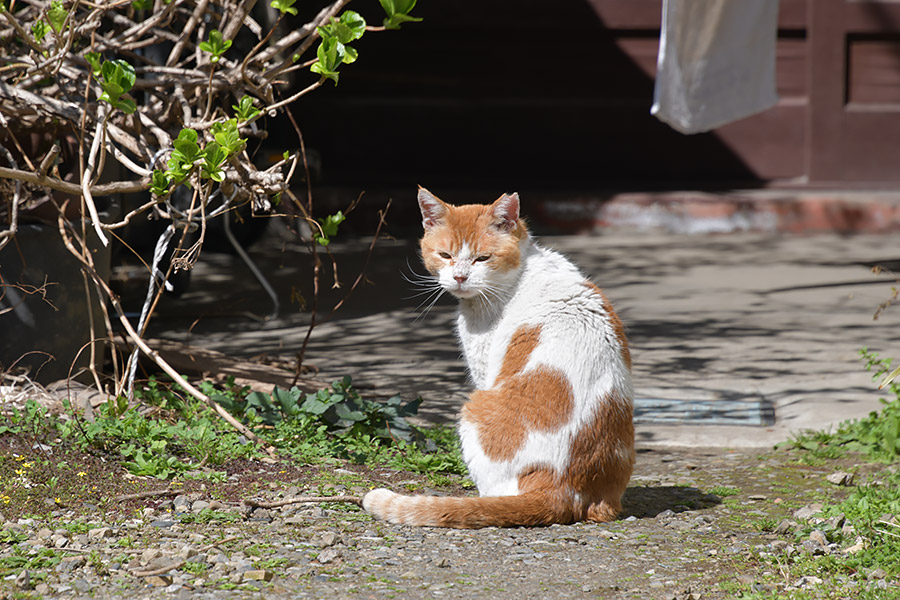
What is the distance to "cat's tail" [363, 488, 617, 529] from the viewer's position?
9.71ft

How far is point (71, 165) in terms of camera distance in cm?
473

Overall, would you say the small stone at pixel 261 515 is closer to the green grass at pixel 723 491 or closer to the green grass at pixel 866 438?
the green grass at pixel 723 491

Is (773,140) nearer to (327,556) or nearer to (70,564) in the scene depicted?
(327,556)

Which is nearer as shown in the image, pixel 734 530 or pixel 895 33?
pixel 734 530

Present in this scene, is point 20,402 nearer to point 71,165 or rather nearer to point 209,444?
point 209,444

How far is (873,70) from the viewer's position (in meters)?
9.73

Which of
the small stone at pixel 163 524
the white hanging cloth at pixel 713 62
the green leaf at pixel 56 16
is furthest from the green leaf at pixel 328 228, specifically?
the white hanging cloth at pixel 713 62

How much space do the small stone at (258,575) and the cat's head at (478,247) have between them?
1.14 metres

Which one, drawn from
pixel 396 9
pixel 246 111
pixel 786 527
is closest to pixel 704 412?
pixel 786 527

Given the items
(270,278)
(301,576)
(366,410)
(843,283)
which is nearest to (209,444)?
(366,410)

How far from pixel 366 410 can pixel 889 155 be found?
25.1 ft

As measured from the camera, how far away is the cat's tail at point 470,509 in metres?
2.96

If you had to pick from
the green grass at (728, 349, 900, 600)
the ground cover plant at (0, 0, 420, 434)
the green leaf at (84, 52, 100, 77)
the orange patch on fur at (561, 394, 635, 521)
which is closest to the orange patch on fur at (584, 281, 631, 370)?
the orange patch on fur at (561, 394, 635, 521)

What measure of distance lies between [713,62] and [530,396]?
3.70m
